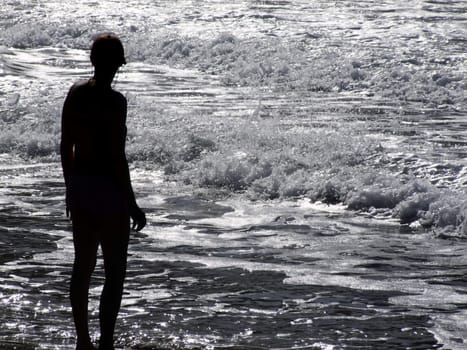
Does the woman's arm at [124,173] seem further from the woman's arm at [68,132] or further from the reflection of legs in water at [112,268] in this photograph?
the woman's arm at [68,132]

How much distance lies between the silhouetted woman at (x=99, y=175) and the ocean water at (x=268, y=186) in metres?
0.79

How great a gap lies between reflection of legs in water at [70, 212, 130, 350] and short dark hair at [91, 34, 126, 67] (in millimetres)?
766

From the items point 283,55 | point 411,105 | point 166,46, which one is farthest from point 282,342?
point 166,46

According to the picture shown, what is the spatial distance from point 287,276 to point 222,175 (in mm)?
Answer: 4582

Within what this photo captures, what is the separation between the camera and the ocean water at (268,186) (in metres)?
6.60

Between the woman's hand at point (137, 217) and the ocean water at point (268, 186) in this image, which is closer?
the woman's hand at point (137, 217)

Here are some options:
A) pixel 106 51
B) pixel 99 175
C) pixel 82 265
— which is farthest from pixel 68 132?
pixel 82 265

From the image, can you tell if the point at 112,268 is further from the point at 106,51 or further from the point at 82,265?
the point at 106,51

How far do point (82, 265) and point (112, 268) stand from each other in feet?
0.50

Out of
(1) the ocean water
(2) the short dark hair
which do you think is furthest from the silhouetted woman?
(1) the ocean water

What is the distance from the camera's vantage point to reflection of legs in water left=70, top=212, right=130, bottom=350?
16.4ft

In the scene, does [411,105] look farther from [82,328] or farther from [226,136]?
[82,328]

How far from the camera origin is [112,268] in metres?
5.07

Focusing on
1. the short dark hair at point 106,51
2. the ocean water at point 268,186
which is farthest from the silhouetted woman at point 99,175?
the ocean water at point 268,186
